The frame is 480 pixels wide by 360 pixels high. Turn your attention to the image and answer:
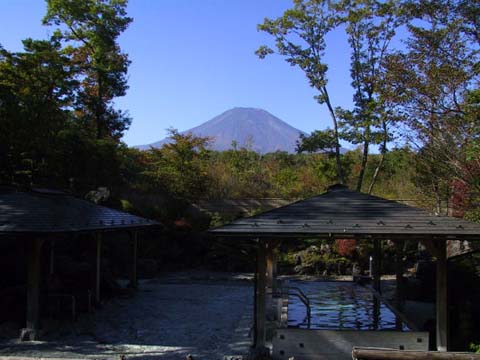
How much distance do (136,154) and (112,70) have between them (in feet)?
15.3

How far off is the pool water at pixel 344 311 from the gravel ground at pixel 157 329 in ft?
4.13

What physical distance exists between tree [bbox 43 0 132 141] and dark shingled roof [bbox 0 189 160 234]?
12112 mm

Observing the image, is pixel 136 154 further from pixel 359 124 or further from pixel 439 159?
pixel 439 159

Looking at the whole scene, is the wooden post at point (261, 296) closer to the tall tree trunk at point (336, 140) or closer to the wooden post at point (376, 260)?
the wooden post at point (376, 260)

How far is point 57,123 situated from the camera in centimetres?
→ 1914

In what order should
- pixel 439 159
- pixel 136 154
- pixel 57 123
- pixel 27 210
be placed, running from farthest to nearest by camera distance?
pixel 136 154
pixel 57 123
pixel 439 159
pixel 27 210

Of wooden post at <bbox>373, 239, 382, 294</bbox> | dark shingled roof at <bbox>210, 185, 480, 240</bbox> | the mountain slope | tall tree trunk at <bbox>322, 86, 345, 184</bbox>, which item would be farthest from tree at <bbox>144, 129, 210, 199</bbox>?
the mountain slope

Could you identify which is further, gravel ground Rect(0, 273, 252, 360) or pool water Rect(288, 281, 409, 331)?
pool water Rect(288, 281, 409, 331)

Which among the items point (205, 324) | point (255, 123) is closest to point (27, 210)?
Result: point (205, 324)

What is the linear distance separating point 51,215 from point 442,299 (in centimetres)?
757

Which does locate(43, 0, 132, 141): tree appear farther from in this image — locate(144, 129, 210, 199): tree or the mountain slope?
the mountain slope

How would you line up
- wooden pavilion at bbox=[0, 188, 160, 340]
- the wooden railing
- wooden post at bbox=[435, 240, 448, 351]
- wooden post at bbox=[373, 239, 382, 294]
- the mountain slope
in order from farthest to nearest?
1. the mountain slope
2. wooden post at bbox=[373, 239, 382, 294]
3. wooden pavilion at bbox=[0, 188, 160, 340]
4. wooden post at bbox=[435, 240, 448, 351]
5. the wooden railing

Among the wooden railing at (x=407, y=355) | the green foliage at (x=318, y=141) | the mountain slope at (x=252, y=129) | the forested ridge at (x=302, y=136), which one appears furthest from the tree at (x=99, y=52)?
the mountain slope at (x=252, y=129)

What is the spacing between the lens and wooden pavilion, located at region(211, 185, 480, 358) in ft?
25.5
